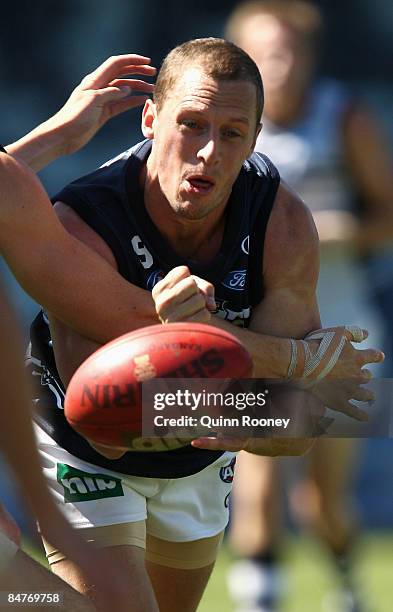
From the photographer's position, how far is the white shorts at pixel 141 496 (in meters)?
3.84

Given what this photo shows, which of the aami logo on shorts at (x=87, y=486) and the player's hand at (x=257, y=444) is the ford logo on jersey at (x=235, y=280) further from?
the aami logo on shorts at (x=87, y=486)

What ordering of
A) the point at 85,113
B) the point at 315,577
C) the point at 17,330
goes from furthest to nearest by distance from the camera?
1. the point at 315,577
2. the point at 85,113
3. the point at 17,330

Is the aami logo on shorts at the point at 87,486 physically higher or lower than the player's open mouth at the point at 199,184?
lower

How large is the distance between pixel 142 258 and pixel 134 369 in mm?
609

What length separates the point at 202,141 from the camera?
389 cm

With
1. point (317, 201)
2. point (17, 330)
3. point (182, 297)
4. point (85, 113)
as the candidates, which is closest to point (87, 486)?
point (182, 297)

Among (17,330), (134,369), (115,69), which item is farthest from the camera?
(115,69)

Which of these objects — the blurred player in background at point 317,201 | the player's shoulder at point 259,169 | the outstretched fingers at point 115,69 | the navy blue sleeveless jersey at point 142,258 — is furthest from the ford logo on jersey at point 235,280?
the blurred player in background at point 317,201

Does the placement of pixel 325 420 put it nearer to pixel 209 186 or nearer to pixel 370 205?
pixel 209 186

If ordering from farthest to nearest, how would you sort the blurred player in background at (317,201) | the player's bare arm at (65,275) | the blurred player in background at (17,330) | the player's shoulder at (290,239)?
the blurred player in background at (317,201) → the player's shoulder at (290,239) → the player's bare arm at (65,275) → the blurred player in background at (17,330)

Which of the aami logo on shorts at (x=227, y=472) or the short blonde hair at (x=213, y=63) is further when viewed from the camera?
the aami logo on shorts at (x=227, y=472)

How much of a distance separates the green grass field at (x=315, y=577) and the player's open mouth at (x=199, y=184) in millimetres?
2335

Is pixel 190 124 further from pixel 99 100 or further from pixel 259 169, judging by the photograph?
pixel 99 100

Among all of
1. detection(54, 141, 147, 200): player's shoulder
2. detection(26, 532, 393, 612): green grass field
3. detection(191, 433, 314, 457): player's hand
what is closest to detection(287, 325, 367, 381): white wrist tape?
detection(191, 433, 314, 457): player's hand
